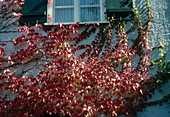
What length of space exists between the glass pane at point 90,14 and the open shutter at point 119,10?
0.26 meters

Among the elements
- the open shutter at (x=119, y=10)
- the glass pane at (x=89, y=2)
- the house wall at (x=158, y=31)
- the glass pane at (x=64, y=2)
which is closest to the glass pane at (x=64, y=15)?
the glass pane at (x=64, y=2)

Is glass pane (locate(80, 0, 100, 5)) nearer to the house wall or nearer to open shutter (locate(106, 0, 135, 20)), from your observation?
open shutter (locate(106, 0, 135, 20))

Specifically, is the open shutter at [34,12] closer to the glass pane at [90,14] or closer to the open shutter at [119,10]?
the glass pane at [90,14]

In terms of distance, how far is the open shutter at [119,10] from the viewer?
4.36m

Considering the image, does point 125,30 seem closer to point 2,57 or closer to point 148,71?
point 148,71

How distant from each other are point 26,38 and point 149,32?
7.01 feet

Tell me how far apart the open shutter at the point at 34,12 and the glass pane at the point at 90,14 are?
697 millimetres

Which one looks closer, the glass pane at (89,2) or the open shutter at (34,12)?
the open shutter at (34,12)

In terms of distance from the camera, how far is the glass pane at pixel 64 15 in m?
4.57

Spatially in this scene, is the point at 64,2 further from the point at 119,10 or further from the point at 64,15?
the point at 119,10

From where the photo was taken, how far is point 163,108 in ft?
13.3

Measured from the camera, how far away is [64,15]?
15.1 ft

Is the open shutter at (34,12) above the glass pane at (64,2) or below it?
below

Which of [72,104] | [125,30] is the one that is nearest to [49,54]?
[72,104]
